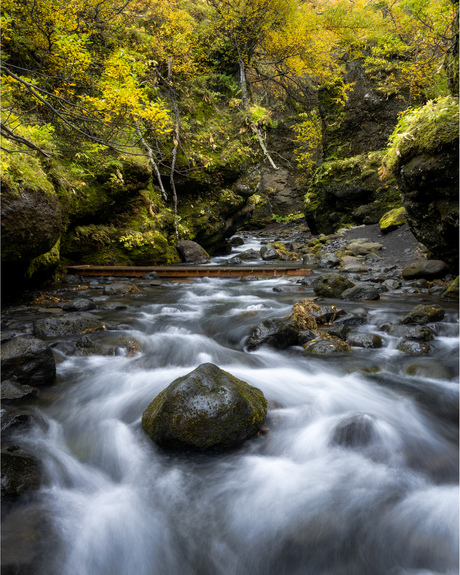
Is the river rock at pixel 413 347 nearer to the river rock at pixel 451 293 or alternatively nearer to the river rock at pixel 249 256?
the river rock at pixel 451 293

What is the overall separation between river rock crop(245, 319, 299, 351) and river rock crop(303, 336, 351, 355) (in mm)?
263

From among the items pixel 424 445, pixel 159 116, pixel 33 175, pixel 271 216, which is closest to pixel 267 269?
pixel 159 116

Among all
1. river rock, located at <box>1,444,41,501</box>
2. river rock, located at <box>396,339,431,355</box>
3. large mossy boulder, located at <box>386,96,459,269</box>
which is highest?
large mossy boulder, located at <box>386,96,459,269</box>

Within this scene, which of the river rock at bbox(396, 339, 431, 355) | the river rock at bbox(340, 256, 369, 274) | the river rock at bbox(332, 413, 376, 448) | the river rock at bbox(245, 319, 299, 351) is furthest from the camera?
the river rock at bbox(340, 256, 369, 274)

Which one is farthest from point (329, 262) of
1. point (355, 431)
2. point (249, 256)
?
point (355, 431)

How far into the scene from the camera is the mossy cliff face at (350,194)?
1649 centimetres

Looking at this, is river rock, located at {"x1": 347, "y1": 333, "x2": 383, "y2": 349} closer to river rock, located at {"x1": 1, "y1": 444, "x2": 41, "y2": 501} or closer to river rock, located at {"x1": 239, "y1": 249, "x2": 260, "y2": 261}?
Answer: river rock, located at {"x1": 1, "y1": 444, "x2": 41, "y2": 501}

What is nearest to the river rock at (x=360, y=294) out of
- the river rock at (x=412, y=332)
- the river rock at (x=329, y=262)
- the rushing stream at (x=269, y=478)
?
the river rock at (x=412, y=332)

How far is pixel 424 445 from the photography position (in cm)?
304

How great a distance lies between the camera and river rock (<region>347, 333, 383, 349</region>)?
4816 millimetres

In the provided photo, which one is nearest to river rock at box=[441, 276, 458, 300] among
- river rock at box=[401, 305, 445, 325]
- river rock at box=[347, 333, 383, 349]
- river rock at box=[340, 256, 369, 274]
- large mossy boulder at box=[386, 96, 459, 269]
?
large mossy boulder at box=[386, 96, 459, 269]

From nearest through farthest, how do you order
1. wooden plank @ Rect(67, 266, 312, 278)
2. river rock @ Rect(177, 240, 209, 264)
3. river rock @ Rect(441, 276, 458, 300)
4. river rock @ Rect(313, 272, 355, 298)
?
river rock @ Rect(441, 276, 458, 300) → river rock @ Rect(313, 272, 355, 298) → wooden plank @ Rect(67, 266, 312, 278) → river rock @ Rect(177, 240, 209, 264)

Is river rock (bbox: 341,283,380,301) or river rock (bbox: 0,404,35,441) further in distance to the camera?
river rock (bbox: 341,283,380,301)

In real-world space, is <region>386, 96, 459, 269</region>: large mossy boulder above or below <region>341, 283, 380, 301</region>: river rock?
above
